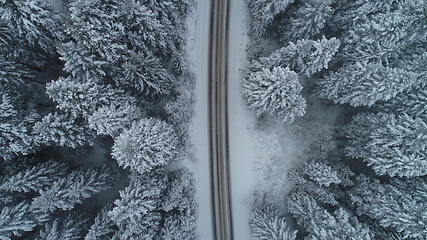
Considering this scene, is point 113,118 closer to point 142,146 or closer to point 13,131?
point 142,146

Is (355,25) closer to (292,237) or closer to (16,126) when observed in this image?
(292,237)

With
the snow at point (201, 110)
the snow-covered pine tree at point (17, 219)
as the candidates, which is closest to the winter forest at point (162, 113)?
the snow-covered pine tree at point (17, 219)

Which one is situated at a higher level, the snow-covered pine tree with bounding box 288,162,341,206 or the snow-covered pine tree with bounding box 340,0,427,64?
the snow-covered pine tree with bounding box 340,0,427,64

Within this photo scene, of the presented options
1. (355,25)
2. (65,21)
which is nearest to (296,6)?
(355,25)

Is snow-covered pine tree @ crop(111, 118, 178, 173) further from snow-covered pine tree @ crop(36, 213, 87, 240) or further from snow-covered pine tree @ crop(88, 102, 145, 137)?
snow-covered pine tree @ crop(36, 213, 87, 240)

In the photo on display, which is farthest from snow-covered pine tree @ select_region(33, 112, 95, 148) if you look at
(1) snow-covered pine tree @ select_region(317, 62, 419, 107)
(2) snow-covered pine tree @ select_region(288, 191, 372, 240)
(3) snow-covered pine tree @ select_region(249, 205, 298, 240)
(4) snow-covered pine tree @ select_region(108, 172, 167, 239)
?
(1) snow-covered pine tree @ select_region(317, 62, 419, 107)

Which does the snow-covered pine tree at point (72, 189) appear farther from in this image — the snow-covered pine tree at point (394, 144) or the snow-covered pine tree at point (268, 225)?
the snow-covered pine tree at point (394, 144)
